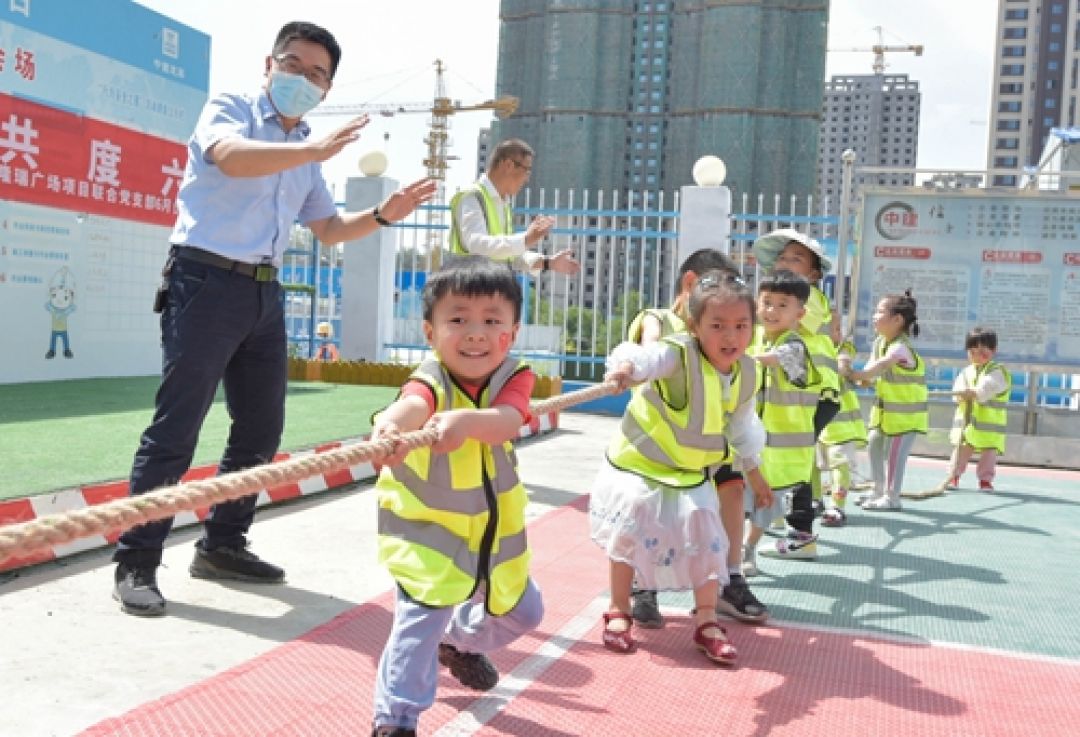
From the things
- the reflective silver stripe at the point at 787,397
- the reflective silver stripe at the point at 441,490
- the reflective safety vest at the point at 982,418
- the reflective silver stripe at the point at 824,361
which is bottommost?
the reflective safety vest at the point at 982,418

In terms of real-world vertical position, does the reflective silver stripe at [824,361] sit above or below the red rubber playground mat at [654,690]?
above

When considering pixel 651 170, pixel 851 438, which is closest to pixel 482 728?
pixel 851 438

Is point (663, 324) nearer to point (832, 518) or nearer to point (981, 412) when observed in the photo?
point (832, 518)

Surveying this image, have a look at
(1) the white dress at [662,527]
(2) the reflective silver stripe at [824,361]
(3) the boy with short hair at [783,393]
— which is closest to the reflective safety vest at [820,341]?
(2) the reflective silver stripe at [824,361]

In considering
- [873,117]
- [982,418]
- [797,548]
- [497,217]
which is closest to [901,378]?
[982,418]

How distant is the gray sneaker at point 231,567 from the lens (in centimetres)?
402

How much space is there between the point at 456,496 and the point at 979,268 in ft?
27.6

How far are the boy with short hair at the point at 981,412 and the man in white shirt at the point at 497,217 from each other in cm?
461

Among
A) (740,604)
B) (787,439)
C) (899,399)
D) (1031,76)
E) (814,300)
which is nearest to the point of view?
(740,604)

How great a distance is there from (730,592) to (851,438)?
122 inches

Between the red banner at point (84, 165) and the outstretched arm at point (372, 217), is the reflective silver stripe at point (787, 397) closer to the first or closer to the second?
the outstretched arm at point (372, 217)

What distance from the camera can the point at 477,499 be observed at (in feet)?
8.65

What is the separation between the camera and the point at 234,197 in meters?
3.72

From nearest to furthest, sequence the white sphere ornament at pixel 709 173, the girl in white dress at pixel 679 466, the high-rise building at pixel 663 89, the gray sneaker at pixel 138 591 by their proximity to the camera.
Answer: the gray sneaker at pixel 138 591 < the girl in white dress at pixel 679 466 < the white sphere ornament at pixel 709 173 < the high-rise building at pixel 663 89
